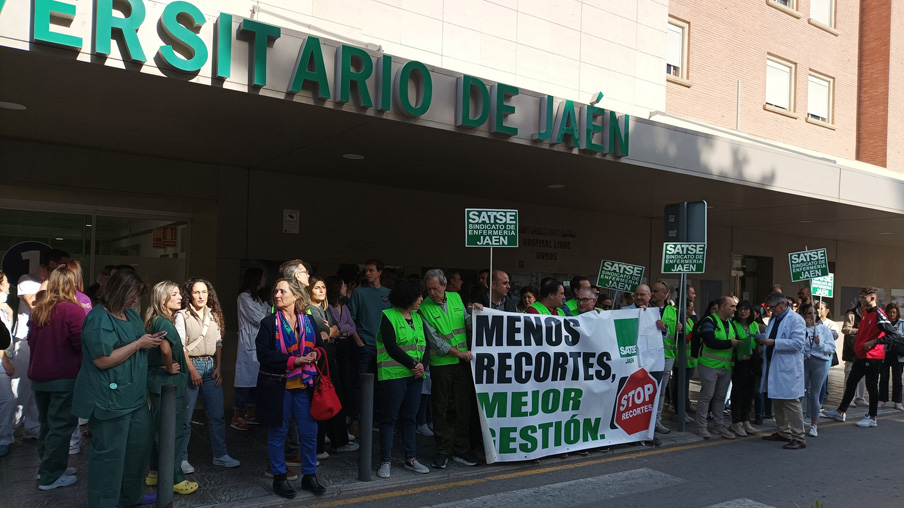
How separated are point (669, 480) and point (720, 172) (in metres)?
5.83

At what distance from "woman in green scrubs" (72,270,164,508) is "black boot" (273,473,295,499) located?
122 centimetres

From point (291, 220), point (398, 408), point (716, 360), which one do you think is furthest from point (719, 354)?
point (291, 220)

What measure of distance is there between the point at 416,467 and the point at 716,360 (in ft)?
14.4

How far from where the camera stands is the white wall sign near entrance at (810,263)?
10.6 m

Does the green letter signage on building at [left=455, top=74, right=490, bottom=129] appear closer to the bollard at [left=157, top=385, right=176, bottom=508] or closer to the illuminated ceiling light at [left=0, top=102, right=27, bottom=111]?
the bollard at [left=157, top=385, right=176, bottom=508]

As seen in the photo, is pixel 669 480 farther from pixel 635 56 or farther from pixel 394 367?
pixel 635 56

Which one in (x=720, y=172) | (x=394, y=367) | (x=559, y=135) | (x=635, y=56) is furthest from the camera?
(x=635, y=56)

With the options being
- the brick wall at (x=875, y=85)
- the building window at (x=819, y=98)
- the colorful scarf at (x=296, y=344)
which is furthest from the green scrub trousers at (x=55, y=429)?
the brick wall at (x=875, y=85)

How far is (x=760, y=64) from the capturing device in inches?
675

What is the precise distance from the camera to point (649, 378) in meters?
8.26

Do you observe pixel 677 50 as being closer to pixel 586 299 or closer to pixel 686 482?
pixel 586 299

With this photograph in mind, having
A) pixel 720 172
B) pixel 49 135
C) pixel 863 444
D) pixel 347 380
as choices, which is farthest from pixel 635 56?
pixel 49 135

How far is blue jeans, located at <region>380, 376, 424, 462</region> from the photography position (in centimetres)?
657

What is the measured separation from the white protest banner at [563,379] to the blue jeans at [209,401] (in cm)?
258
